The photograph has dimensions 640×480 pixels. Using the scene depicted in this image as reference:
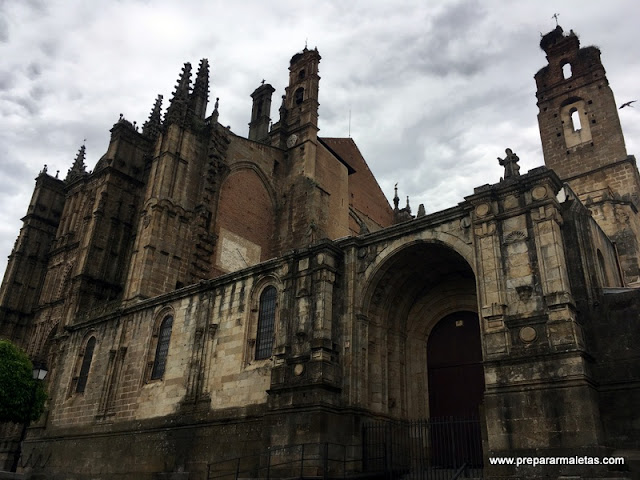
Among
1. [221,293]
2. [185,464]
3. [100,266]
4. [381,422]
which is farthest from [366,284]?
[100,266]

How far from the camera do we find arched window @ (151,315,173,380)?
69.1 ft

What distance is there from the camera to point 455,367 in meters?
17.0

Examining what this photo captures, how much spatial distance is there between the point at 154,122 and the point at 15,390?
23665 mm

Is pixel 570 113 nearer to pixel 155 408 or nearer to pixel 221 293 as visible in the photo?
pixel 221 293

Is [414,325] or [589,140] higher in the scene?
[589,140]

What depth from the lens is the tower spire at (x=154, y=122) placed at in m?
38.9

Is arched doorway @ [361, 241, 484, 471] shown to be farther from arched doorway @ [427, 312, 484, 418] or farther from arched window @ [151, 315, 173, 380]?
arched window @ [151, 315, 173, 380]

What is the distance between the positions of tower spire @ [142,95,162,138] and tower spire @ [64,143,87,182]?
6.50 metres

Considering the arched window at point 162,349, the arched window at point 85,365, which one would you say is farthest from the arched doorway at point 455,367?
the arched window at point 85,365

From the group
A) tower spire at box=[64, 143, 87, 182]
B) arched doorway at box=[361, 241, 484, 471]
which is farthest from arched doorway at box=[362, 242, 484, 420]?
tower spire at box=[64, 143, 87, 182]

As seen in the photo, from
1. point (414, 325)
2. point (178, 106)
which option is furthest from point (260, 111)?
point (414, 325)

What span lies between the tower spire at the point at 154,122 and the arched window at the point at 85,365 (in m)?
18.0

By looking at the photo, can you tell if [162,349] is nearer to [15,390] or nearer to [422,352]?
[15,390]

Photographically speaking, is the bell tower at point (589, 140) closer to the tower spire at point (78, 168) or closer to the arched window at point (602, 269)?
the arched window at point (602, 269)
